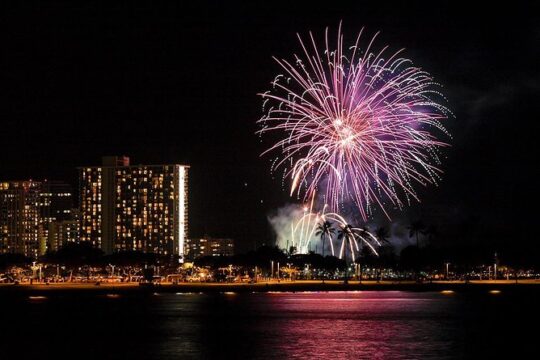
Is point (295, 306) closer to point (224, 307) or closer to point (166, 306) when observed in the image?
point (224, 307)

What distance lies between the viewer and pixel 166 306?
10981 centimetres

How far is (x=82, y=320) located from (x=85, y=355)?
2862 centimetres

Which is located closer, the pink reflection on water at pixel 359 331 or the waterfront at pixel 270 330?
the pink reflection on water at pixel 359 331

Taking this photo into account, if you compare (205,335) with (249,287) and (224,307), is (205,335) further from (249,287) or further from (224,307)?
(249,287)

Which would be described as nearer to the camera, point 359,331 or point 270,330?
point 359,331

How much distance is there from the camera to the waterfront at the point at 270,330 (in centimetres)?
5894

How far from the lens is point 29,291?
15275cm

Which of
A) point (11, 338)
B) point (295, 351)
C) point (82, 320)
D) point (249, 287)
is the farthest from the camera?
point (249, 287)

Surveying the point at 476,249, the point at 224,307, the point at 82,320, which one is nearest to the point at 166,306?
the point at 224,307

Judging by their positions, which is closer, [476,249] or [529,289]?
[529,289]

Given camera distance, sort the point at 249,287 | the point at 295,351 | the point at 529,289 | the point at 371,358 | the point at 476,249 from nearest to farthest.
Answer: the point at 371,358 < the point at 295,351 < the point at 529,289 < the point at 249,287 < the point at 476,249

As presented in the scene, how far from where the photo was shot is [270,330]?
73.8 metres

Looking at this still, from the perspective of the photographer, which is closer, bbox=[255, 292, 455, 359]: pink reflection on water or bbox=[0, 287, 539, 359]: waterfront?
bbox=[255, 292, 455, 359]: pink reflection on water

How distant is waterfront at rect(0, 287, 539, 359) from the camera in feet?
193
